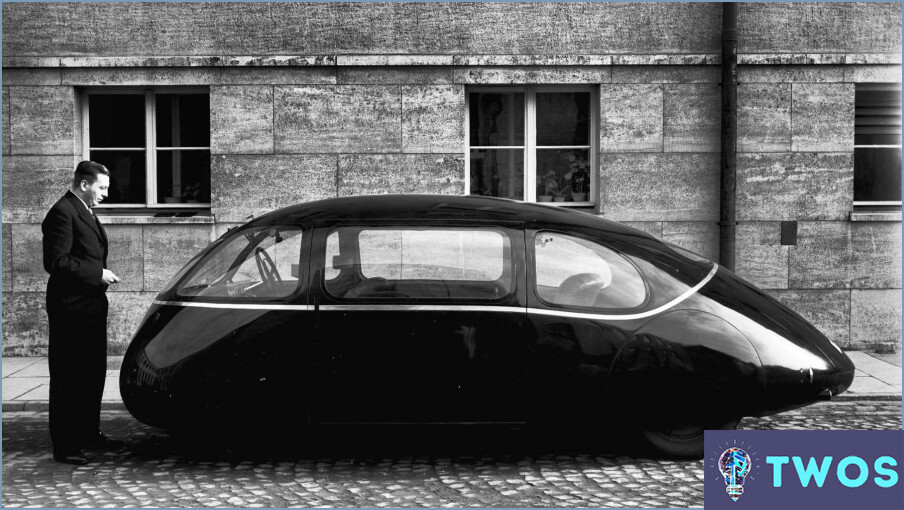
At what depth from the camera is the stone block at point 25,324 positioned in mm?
11797

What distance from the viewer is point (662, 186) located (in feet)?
39.0

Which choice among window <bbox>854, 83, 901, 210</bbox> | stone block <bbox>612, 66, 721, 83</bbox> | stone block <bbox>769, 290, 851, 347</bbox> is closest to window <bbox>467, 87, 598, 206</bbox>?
stone block <bbox>612, 66, 721, 83</bbox>

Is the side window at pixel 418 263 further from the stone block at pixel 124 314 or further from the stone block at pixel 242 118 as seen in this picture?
the stone block at pixel 124 314

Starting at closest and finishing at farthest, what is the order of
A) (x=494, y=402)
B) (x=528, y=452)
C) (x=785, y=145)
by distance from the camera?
(x=494, y=402)
(x=528, y=452)
(x=785, y=145)

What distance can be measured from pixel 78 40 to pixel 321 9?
274 cm

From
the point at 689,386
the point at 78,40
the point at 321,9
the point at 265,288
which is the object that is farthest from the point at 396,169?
the point at 689,386

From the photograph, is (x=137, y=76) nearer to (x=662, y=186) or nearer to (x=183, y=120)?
(x=183, y=120)

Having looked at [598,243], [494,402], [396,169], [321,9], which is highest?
[321,9]

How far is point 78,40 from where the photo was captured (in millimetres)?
11852

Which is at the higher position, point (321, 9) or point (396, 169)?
point (321, 9)

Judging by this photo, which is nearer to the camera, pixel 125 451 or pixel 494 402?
pixel 494 402

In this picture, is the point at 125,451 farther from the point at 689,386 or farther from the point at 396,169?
the point at 396,169

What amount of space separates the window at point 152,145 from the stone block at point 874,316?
293 inches

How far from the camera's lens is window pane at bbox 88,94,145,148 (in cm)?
1220
